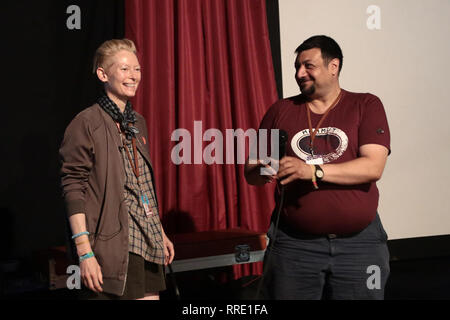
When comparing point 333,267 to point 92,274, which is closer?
point 92,274

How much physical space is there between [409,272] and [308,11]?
2.21m

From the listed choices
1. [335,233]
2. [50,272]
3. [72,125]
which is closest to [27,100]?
[50,272]

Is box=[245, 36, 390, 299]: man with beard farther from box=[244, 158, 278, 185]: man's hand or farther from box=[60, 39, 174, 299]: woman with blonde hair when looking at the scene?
box=[60, 39, 174, 299]: woman with blonde hair

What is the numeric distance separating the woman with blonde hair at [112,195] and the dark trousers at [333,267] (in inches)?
16.9

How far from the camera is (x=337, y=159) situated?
141 cm

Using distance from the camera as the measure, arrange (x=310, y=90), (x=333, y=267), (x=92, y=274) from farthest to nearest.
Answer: (x=310, y=90) < (x=333, y=267) < (x=92, y=274)

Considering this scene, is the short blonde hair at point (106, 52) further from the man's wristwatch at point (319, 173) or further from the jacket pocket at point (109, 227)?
the man's wristwatch at point (319, 173)

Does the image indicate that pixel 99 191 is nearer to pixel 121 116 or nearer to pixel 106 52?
pixel 121 116

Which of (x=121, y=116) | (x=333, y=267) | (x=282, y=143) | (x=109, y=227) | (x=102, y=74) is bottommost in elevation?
(x=333, y=267)

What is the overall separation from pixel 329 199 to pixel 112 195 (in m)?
0.70

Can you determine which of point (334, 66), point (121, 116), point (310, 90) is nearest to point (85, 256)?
point (121, 116)
